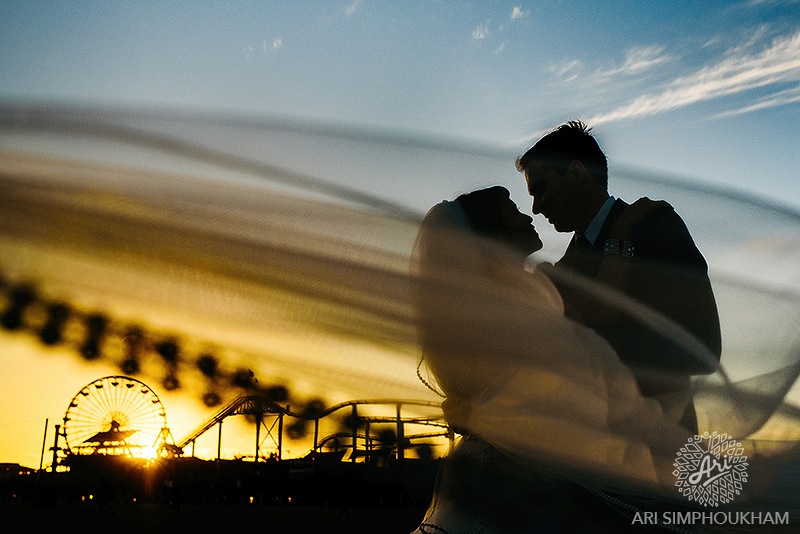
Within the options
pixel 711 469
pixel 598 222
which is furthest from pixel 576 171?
pixel 711 469

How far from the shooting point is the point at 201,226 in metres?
1.75

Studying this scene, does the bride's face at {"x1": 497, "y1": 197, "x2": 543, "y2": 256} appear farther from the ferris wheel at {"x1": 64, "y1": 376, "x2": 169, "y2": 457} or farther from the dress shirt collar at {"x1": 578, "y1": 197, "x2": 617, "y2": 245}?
the ferris wheel at {"x1": 64, "y1": 376, "x2": 169, "y2": 457}

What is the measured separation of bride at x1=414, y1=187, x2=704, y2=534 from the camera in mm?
1869

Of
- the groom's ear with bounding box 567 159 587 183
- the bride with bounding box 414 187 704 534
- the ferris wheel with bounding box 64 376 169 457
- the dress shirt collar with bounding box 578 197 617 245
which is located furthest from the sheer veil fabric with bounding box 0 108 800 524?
the ferris wheel with bounding box 64 376 169 457

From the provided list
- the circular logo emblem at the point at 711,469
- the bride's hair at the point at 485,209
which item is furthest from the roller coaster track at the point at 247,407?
the circular logo emblem at the point at 711,469

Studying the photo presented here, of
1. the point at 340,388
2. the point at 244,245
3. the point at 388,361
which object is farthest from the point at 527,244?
the point at 244,245

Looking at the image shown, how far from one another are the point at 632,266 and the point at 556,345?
0.38m

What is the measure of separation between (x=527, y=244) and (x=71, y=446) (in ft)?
130

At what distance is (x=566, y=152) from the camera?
6.84 ft

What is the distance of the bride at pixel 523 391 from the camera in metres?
1.87

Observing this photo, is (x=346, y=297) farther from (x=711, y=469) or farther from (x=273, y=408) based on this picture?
(x=711, y=469)

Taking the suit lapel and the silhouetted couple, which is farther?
the suit lapel

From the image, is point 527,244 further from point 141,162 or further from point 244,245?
point 141,162

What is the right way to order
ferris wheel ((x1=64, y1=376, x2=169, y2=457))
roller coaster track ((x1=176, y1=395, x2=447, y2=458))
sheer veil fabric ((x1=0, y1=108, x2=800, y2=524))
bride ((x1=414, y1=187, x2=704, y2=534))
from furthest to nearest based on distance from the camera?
ferris wheel ((x1=64, y1=376, x2=169, y2=457)) → roller coaster track ((x1=176, y1=395, x2=447, y2=458)) → bride ((x1=414, y1=187, x2=704, y2=534)) → sheer veil fabric ((x1=0, y1=108, x2=800, y2=524))
